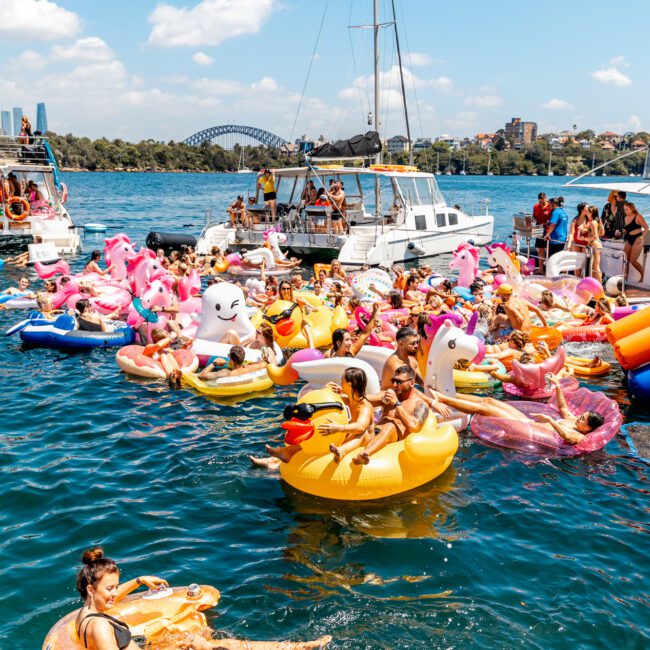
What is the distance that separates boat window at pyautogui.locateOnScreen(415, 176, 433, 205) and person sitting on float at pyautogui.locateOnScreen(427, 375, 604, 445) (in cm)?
1618

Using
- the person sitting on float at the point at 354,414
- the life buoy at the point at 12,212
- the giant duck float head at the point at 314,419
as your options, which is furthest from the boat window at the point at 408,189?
the giant duck float head at the point at 314,419

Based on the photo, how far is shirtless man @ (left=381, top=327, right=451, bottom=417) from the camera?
916 cm

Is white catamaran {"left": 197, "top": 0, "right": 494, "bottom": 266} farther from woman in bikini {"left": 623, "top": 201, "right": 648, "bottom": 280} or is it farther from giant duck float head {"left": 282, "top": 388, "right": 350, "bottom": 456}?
giant duck float head {"left": 282, "top": 388, "right": 350, "bottom": 456}

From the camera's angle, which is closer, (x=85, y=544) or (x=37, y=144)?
(x=85, y=544)

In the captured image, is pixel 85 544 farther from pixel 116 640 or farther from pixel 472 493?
pixel 472 493

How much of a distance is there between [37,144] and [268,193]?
9.98 meters

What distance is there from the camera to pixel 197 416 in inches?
436

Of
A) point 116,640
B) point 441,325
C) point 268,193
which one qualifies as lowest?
point 116,640

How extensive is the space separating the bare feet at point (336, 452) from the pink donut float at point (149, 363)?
5094 millimetres

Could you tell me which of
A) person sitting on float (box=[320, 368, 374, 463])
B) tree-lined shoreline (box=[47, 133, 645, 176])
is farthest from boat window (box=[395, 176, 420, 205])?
tree-lined shoreline (box=[47, 133, 645, 176])

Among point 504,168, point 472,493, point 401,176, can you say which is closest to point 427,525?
point 472,493

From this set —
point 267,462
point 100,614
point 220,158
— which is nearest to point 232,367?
point 267,462

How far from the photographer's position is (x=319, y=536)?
24.9 ft

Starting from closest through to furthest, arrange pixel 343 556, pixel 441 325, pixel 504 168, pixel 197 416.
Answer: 1. pixel 343 556
2. pixel 441 325
3. pixel 197 416
4. pixel 504 168
